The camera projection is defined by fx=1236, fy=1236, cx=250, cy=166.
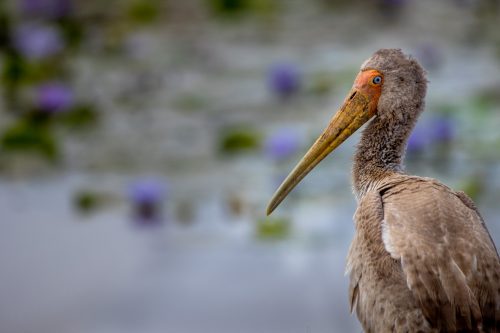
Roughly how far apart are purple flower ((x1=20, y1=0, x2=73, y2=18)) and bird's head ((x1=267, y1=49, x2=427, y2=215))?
222 inches

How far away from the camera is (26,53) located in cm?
970

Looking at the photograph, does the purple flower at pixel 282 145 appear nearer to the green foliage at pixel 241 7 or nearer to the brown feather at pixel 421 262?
the green foliage at pixel 241 7

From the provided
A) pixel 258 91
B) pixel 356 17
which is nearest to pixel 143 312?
pixel 258 91

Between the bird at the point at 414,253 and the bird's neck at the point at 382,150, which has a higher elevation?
the bird's neck at the point at 382,150

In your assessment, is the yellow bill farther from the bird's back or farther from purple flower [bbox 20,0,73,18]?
purple flower [bbox 20,0,73,18]

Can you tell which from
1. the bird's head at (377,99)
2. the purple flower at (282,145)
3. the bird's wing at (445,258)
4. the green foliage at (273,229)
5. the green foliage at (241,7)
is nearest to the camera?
the bird's wing at (445,258)

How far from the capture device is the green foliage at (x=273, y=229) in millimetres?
7574

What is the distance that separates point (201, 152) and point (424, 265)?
4.21 m

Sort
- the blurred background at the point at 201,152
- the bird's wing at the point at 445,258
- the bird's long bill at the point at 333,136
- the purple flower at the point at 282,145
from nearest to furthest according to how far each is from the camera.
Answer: the bird's wing at the point at 445,258
the bird's long bill at the point at 333,136
the blurred background at the point at 201,152
the purple flower at the point at 282,145

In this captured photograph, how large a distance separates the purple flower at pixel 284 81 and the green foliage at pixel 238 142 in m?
0.63

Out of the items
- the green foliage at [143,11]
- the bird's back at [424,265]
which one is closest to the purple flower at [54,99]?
the green foliage at [143,11]

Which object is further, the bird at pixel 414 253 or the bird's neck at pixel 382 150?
the bird's neck at pixel 382 150

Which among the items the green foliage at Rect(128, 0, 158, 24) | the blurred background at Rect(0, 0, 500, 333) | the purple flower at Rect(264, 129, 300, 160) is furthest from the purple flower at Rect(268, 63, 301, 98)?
the green foliage at Rect(128, 0, 158, 24)

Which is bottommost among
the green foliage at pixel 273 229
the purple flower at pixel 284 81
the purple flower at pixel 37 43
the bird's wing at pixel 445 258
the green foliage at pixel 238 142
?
the bird's wing at pixel 445 258
